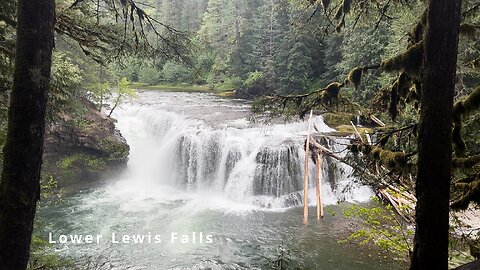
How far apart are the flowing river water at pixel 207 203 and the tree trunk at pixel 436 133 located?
3227 millimetres

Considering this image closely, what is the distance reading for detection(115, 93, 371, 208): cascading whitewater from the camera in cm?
1658

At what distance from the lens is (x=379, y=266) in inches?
396

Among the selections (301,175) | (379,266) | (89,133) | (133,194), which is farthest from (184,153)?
(379,266)

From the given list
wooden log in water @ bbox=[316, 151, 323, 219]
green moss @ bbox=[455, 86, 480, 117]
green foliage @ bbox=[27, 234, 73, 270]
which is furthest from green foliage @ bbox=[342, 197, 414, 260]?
green foliage @ bbox=[27, 234, 73, 270]

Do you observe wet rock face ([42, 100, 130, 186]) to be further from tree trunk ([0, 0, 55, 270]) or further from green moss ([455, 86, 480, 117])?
green moss ([455, 86, 480, 117])

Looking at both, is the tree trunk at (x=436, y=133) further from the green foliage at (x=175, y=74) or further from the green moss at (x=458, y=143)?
the green foliage at (x=175, y=74)

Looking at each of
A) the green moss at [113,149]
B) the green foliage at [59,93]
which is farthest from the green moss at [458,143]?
the green moss at [113,149]

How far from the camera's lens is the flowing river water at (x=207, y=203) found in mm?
10883

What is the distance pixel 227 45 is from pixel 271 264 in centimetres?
3502

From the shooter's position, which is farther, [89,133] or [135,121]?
[135,121]

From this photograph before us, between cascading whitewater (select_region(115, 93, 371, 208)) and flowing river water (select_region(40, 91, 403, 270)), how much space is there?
0.17 feet

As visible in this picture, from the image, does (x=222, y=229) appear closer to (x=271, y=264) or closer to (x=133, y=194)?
(x=271, y=264)

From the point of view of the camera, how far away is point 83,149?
19969 millimetres

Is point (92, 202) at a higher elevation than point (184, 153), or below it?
below
